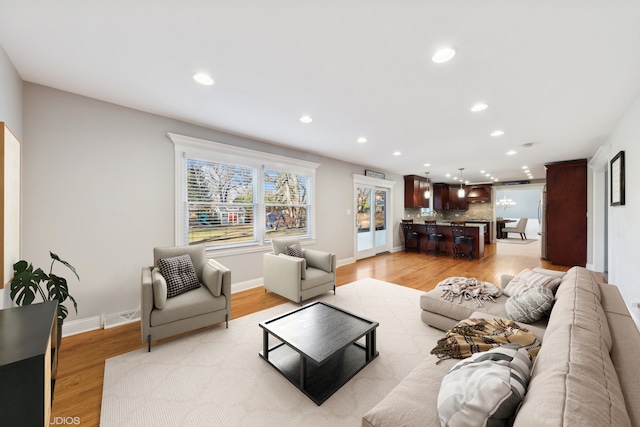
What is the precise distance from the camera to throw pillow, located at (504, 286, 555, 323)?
1.97 m

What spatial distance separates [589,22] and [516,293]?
2.10 metres

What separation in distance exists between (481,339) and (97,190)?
12.7 feet

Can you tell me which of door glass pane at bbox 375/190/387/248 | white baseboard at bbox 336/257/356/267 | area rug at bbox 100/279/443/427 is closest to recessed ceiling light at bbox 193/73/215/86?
area rug at bbox 100/279/443/427

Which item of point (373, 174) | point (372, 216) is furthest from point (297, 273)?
point (373, 174)

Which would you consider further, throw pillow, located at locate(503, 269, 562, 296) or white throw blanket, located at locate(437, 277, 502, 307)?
white throw blanket, located at locate(437, 277, 502, 307)

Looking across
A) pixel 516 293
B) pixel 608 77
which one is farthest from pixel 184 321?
pixel 608 77

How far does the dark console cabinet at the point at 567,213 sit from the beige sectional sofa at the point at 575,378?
5.36m

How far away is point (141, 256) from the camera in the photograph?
10.0ft

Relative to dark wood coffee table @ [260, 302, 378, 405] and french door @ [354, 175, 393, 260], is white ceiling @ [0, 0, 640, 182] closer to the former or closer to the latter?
dark wood coffee table @ [260, 302, 378, 405]

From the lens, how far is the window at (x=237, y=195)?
3.46 meters

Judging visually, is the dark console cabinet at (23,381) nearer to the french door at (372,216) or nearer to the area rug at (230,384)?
the area rug at (230,384)

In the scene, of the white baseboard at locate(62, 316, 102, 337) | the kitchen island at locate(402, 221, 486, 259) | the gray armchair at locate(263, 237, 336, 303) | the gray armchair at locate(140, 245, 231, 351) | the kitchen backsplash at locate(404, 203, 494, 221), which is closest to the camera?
the gray armchair at locate(140, 245, 231, 351)

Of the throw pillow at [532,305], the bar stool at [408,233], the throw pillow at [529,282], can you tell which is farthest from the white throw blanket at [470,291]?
the bar stool at [408,233]

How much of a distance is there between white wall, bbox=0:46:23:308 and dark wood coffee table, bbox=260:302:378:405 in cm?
206
